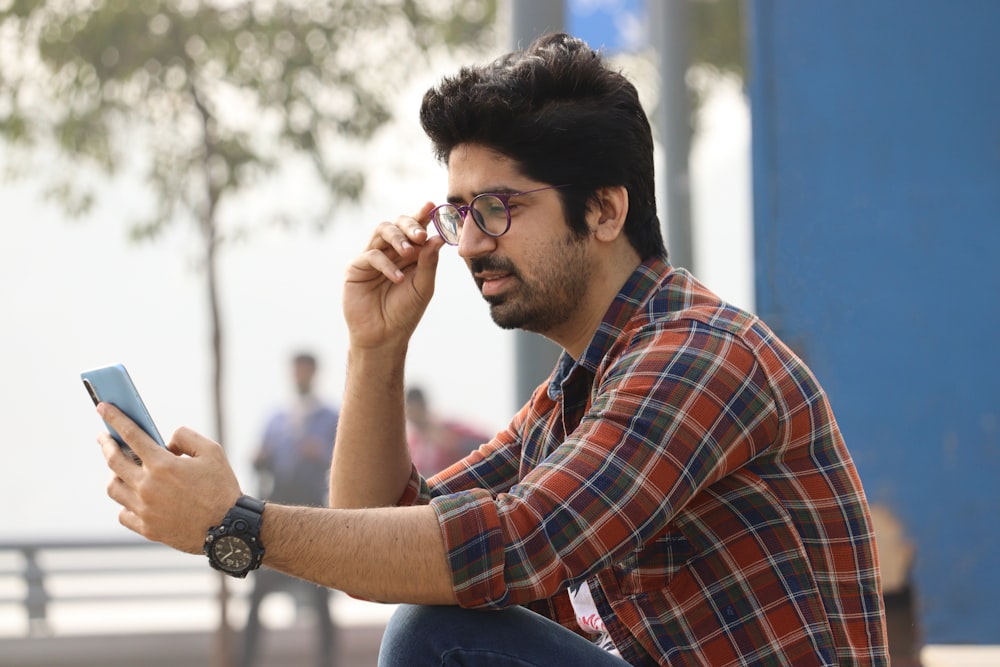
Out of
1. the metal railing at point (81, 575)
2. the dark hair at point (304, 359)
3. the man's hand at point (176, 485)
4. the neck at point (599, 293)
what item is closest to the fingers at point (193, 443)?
the man's hand at point (176, 485)

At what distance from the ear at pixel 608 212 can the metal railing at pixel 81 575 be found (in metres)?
6.74

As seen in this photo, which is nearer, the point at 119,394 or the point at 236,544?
the point at 236,544

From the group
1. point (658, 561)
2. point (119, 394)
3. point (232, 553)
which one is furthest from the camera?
point (658, 561)

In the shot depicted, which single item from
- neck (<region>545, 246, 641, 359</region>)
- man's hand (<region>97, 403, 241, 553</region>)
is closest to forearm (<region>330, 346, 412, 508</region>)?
neck (<region>545, 246, 641, 359</region>)

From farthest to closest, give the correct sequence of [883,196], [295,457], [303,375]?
[303,375]
[295,457]
[883,196]

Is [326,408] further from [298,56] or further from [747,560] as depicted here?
[747,560]

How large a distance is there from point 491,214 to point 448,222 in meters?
0.11

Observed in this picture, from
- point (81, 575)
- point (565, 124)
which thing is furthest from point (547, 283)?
point (81, 575)

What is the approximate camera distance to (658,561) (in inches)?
84.1

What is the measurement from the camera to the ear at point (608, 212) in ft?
7.98

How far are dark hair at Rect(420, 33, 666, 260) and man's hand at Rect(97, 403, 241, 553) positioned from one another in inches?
32.8

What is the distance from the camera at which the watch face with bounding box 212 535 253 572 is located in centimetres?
191

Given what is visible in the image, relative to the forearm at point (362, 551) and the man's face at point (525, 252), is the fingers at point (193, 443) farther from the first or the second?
the man's face at point (525, 252)

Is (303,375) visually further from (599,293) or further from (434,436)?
(599,293)
